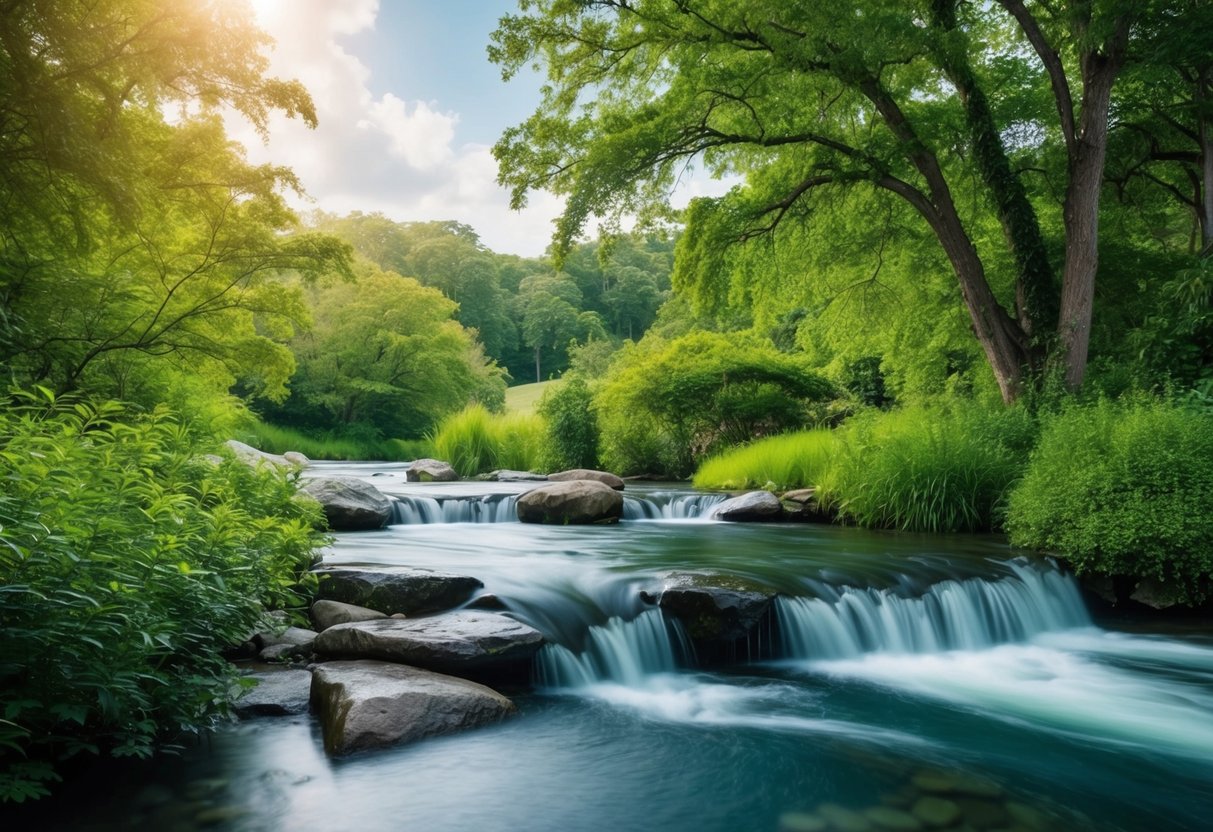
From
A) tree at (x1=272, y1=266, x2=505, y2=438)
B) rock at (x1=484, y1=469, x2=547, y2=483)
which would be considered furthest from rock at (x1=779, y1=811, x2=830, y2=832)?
tree at (x1=272, y1=266, x2=505, y2=438)

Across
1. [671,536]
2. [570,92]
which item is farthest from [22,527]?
[570,92]

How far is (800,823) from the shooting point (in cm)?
340

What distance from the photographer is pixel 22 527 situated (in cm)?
275

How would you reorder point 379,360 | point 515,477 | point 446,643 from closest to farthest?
point 446,643 < point 515,477 < point 379,360

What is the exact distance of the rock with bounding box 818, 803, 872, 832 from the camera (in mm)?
3305

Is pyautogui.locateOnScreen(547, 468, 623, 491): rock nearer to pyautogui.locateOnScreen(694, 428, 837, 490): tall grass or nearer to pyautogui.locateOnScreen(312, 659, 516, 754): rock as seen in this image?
pyautogui.locateOnScreen(694, 428, 837, 490): tall grass

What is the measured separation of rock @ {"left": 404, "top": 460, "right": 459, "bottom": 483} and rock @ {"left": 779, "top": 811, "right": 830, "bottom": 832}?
17.2 m

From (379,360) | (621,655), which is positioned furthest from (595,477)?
(379,360)

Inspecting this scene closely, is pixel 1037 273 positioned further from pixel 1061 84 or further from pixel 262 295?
pixel 262 295

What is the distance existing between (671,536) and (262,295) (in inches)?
265

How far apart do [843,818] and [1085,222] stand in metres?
11.5

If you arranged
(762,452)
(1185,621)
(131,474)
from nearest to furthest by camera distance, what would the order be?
(131,474) → (1185,621) → (762,452)

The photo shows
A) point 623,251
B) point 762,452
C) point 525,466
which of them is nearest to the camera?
point 762,452

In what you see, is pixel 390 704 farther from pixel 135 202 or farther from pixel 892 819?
pixel 135 202
